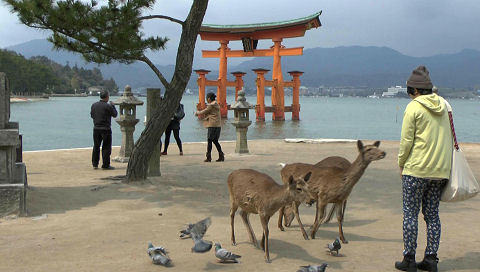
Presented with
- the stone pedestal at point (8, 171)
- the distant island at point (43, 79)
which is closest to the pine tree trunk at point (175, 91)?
the stone pedestal at point (8, 171)

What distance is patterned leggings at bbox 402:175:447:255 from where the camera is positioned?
13.5 feet

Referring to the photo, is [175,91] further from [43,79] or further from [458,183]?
[43,79]

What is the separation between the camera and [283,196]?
4512mm

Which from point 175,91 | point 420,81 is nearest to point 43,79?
Answer: point 175,91

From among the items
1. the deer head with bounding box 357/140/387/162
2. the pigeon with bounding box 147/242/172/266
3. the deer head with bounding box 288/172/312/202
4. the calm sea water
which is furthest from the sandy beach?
the calm sea water

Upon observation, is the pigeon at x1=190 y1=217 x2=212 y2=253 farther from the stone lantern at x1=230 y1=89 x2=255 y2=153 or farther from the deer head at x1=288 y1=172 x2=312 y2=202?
the stone lantern at x1=230 y1=89 x2=255 y2=153

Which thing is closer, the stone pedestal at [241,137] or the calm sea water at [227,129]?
the stone pedestal at [241,137]

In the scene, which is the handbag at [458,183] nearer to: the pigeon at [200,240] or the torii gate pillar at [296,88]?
the pigeon at [200,240]

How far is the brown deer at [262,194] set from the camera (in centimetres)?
448

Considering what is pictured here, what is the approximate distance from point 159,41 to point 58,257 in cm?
453

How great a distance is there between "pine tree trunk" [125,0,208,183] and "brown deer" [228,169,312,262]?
3.26 metres

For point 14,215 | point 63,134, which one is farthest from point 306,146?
point 63,134

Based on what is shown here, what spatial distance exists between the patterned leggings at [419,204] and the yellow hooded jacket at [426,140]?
10 cm

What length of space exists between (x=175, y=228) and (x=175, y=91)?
301cm
